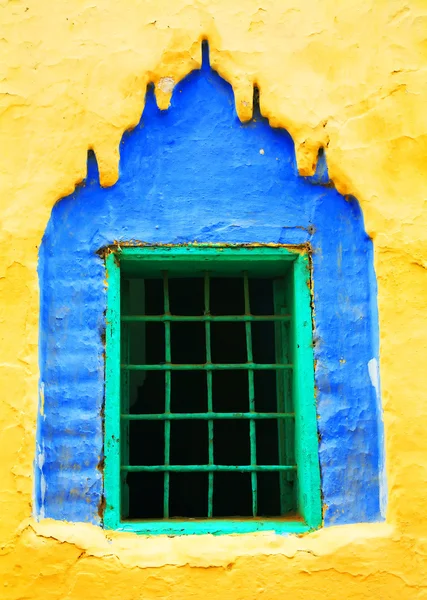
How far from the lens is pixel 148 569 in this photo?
8.11 feet

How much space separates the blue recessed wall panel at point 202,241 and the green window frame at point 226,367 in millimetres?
35

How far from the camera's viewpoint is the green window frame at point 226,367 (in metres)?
2.58

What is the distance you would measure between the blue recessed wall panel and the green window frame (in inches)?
1.4

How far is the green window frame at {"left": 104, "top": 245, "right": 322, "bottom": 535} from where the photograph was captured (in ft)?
8.47

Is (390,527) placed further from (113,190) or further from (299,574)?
(113,190)

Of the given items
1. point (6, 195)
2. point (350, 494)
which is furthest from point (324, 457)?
point (6, 195)

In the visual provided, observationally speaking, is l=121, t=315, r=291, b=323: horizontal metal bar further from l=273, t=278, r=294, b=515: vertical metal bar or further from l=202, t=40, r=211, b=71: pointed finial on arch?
l=202, t=40, r=211, b=71: pointed finial on arch

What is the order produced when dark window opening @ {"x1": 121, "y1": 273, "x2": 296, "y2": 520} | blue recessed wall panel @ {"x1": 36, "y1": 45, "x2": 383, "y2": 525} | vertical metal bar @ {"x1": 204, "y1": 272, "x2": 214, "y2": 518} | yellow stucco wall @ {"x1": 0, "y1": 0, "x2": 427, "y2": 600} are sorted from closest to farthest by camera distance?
yellow stucco wall @ {"x1": 0, "y1": 0, "x2": 427, "y2": 600}, blue recessed wall panel @ {"x1": 36, "y1": 45, "x2": 383, "y2": 525}, vertical metal bar @ {"x1": 204, "y1": 272, "x2": 214, "y2": 518}, dark window opening @ {"x1": 121, "y1": 273, "x2": 296, "y2": 520}

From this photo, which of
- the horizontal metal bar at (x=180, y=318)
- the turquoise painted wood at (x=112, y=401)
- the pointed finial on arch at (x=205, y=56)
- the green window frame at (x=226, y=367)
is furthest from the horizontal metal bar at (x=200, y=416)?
the pointed finial on arch at (x=205, y=56)

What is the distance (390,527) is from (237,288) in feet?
4.68

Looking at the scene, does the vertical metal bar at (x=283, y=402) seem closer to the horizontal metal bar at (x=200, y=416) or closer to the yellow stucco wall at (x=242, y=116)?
the horizontal metal bar at (x=200, y=416)

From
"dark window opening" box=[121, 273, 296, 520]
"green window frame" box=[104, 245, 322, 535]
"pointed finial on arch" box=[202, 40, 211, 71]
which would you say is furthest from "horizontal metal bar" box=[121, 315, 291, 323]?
"pointed finial on arch" box=[202, 40, 211, 71]

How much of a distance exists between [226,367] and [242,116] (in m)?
0.89

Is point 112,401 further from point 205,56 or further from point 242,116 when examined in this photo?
point 205,56
